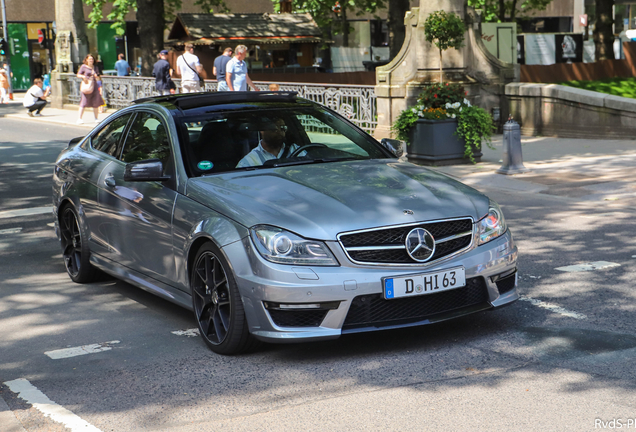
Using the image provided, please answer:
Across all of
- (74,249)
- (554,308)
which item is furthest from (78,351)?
(554,308)

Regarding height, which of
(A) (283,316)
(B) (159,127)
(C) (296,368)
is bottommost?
(C) (296,368)

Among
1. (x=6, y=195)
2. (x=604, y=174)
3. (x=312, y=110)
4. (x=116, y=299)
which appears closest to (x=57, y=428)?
(x=116, y=299)

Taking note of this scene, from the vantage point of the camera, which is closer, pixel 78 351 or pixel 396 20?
pixel 78 351

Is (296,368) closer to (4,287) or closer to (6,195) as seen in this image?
(4,287)

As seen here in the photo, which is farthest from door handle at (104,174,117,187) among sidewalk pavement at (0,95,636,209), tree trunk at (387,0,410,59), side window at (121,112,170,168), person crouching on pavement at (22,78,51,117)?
person crouching on pavement at (22,78,51,117)

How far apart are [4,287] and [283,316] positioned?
3.42 meters

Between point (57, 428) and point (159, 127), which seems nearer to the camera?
point (57, 428)

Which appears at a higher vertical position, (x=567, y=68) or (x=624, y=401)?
(x=567, y=68)

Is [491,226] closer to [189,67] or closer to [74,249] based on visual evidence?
[74,249]

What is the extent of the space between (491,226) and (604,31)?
1126 inches

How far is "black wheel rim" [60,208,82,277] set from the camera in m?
7.42

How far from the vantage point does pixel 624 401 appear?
429 cm

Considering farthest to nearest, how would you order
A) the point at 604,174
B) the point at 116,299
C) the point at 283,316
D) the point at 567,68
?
the point at 567,68
the point at 604,174
the point at 116,299
the point at 283,316

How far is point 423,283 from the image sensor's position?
4988 mm
